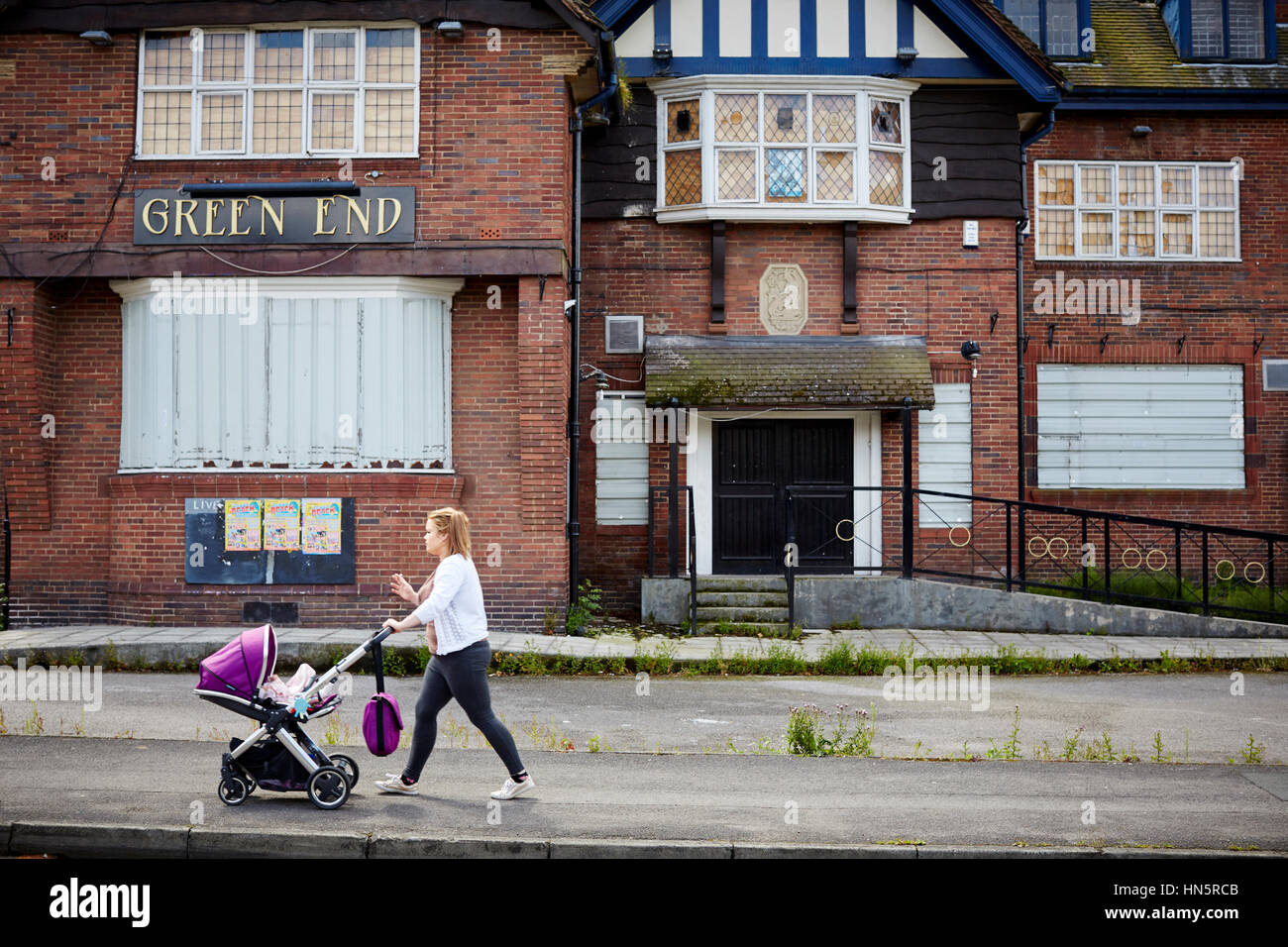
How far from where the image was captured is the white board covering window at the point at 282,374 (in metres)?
14.3

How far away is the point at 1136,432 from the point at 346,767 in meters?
14.1

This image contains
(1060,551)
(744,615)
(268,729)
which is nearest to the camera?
(268,729)

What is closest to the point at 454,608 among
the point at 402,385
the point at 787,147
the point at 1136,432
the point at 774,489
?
the point at 402,385

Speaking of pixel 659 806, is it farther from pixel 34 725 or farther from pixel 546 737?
pixel 34 725

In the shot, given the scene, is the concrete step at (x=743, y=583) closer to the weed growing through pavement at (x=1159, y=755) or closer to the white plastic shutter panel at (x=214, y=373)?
the white plastic shutter panel at (x=214, y=373)

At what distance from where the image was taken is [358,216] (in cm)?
1414

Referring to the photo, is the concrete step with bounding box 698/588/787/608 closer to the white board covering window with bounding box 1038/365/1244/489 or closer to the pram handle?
the white board covering window with bounding box 1038/365/1244/489

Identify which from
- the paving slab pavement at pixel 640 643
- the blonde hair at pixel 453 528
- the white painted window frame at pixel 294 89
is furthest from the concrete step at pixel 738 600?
the blonde hair at pixel 453 528

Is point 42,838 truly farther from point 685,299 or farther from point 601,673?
point 685,299

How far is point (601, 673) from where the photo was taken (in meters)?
12.7

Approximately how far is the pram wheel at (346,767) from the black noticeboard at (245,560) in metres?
6.93

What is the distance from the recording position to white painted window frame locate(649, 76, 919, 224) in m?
16.4

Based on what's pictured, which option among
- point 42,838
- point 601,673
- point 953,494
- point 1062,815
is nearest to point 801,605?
point 953,494

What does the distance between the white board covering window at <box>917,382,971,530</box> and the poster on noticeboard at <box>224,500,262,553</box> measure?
27.5 feet
